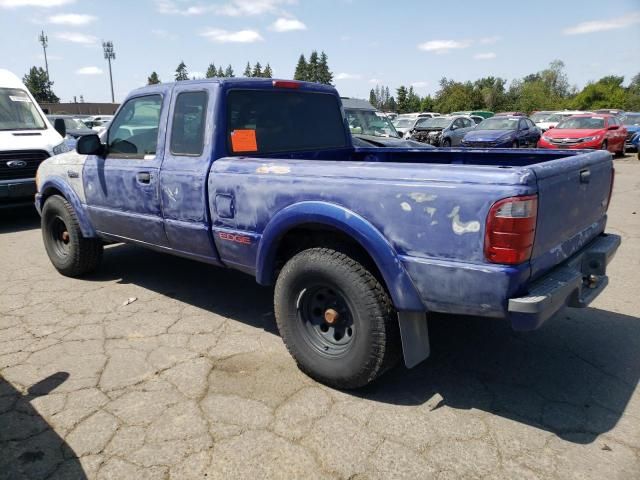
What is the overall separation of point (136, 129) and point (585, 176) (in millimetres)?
3488

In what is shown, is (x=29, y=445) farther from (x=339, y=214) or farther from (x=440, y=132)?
(x=440, y=132)

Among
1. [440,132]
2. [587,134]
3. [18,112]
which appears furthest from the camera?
[440,132]

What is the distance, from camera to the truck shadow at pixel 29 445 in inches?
95.0

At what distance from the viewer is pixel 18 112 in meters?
8.70

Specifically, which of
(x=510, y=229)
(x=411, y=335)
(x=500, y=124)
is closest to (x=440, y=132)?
(x=500, y=124)

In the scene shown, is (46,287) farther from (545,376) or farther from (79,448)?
(545,376)

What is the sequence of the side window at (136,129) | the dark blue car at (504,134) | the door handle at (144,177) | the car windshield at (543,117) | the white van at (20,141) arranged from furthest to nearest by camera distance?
the car windshield at (543,117) < the dark blue car at (504,134) < the white van at (20,141) < the side window at (136,129) < the door handle at (144,177)

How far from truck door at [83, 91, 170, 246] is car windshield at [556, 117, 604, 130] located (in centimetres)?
1671

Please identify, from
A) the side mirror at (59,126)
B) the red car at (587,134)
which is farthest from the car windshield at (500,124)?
the side mirror at (59,126)

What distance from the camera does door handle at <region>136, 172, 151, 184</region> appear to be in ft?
13.1

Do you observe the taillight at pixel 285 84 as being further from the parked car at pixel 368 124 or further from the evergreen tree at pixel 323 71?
the evergreen tree at pixel 323 71

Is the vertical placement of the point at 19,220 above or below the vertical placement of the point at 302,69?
below

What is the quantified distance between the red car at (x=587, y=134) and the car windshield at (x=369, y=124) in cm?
748

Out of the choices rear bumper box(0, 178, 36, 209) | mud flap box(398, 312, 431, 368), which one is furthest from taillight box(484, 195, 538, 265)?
rear bumper box(0, 178, 36, 209)
